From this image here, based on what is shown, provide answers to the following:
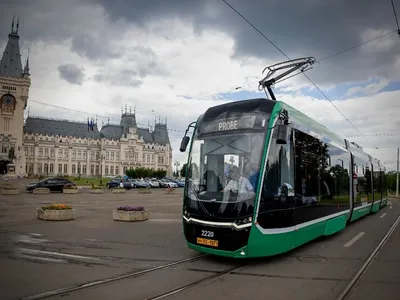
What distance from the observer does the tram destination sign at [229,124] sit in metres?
8.14

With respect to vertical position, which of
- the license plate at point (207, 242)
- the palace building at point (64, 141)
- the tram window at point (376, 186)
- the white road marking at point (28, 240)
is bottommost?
the white road marking at point (28, 240)

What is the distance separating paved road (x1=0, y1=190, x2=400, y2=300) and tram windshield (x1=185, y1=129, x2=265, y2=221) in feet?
4.27

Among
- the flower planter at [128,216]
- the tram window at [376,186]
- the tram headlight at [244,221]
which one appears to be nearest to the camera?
the tram headlight at [244,221]

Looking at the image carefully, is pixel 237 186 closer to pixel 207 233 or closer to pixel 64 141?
pixel 207 233

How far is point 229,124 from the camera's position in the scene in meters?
8.34

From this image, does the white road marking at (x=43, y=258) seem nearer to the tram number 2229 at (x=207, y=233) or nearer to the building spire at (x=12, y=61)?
the tram number 2229 at (x=207, y=233)

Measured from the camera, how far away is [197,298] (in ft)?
18.5

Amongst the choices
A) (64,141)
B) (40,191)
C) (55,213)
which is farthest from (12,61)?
(55,213)

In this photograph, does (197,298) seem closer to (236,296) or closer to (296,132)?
(236,296)

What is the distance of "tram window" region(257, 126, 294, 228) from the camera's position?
7580 mm

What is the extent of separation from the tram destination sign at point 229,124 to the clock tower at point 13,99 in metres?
119

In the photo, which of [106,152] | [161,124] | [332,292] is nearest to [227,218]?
[332,292]

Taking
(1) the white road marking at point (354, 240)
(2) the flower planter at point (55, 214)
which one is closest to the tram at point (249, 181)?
(1) the white road marking at point (354, 240)

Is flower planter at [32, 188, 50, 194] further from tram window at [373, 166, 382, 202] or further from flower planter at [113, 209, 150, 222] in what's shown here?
tram window at [373, 166, 382, 202]
